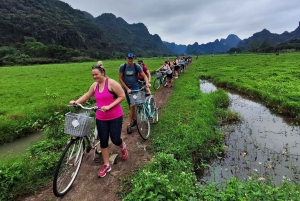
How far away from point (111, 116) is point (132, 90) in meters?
2.08

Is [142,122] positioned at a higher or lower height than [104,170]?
higher

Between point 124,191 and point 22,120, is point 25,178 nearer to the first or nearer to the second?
point 124,191

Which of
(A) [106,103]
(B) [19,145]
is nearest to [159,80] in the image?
(B) [19,145]

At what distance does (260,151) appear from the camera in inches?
247

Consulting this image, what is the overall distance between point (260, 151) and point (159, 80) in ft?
35.0

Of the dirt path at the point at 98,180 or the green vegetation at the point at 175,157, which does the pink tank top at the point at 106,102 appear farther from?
the dirt path at the point at 98,180

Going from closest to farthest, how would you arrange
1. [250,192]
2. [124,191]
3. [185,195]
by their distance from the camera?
[250,192] < [185,195] < [124,191]

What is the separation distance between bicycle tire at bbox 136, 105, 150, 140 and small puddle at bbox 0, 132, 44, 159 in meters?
4.24

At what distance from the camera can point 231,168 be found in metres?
5.46

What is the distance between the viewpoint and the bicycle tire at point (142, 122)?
20.3ft

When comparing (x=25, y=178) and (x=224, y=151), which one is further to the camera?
(x=224, y=151)

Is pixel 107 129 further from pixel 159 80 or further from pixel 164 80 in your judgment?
pixel 164 80

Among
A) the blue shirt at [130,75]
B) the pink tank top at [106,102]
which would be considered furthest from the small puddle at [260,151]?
the blue shirt at [130,75]

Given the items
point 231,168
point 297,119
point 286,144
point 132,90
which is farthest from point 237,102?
point 132,90
